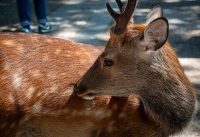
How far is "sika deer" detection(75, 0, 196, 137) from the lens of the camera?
3.50 metres

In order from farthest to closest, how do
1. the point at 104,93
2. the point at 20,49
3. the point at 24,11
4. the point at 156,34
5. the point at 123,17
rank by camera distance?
the point at 24,11, the point at 20,49, the point at 104,93, the point at 123,17, the point at 156,34

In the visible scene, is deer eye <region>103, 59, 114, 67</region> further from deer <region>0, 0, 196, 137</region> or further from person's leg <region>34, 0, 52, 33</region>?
person's leg <region>34, 0, 52, 33</region>

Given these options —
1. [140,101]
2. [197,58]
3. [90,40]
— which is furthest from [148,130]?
[90,40]

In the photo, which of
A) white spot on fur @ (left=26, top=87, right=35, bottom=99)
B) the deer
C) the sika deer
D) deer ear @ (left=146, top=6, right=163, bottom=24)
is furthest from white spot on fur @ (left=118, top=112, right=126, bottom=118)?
deer ear @ (left=146, top=6, right=163, bottom=24)

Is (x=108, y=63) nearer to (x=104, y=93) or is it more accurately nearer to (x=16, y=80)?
(x=104, y=93)

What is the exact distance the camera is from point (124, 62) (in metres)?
3.55

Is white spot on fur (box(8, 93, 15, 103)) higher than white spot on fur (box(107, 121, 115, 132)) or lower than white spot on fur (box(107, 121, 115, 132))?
higher

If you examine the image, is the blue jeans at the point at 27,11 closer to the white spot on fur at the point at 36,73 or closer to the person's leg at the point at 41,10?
the person's leg at the point at 41,10

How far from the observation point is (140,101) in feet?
12.0

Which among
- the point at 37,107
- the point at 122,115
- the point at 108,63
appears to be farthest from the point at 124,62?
the point at 37,107

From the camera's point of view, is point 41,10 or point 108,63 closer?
point 108,63

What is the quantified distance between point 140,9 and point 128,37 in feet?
19.2

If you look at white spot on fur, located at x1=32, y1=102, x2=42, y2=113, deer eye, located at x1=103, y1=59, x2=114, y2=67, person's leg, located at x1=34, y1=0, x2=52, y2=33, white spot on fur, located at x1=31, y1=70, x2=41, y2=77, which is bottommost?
person's leg, located at x1=34, y1=0, x2=52, y2=33

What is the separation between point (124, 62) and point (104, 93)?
0.33m
